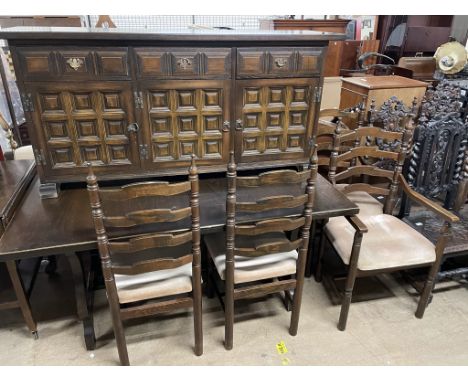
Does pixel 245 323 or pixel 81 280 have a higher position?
pixel 81 280

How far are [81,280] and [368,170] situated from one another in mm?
1777

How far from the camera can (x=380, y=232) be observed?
6.77ft

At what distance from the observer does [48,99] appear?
64.4 inches

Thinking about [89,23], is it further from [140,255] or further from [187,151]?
[140,255]

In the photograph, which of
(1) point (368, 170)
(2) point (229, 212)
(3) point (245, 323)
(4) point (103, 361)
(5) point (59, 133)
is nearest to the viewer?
(2) point (229, 212)

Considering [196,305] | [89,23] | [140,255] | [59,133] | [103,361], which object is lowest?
[103,361]

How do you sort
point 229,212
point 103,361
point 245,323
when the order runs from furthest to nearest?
1. point 245,323
2. point 103,361
3. point 229,212

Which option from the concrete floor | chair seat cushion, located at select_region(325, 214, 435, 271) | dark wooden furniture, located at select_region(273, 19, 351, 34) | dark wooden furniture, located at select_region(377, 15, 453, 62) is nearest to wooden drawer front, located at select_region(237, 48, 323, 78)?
chair seat cushion, located at select_region(325, 214, 435, 271)

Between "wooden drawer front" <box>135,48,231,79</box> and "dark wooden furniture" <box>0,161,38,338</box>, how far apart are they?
91 cm

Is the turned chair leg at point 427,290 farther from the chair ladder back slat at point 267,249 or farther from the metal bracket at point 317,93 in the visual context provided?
the metal bracket at point 317,93

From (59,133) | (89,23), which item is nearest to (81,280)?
(59,133)

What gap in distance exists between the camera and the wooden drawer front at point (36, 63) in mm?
1539

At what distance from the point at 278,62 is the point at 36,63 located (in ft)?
3.63

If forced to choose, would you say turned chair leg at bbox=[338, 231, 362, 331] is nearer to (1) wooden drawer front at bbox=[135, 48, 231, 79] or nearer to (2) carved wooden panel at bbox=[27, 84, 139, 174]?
(1) wooden drawer front at bbox=[135, 48, 231, 79]
